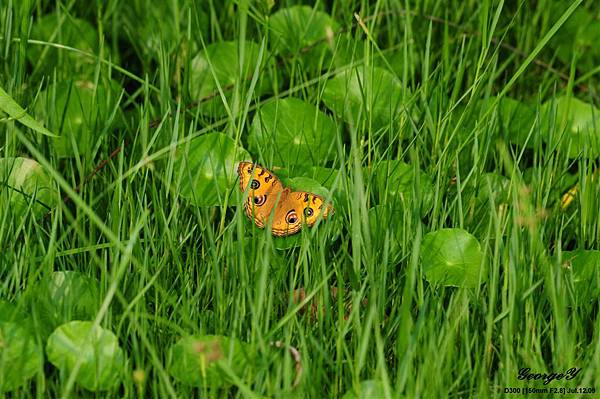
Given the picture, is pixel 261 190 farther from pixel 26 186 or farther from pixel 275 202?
pixel 26 186

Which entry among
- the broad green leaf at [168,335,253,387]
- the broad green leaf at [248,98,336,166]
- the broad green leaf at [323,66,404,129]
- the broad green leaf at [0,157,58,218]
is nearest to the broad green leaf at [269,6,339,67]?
the broad green leaf at [323,66,404,129]

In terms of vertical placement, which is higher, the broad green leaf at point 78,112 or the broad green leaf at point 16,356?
the broad green leaf at point 78,112

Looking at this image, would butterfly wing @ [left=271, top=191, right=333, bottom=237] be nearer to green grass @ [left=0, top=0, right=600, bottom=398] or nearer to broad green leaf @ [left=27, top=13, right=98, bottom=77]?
green grass @ [left=0, top=0, right=600, bottom=398]

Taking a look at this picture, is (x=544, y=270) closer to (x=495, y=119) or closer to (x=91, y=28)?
(x=495, y=119)

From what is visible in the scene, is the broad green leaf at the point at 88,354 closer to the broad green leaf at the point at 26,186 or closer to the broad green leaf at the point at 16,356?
the broad green leaf at the point at 16,356

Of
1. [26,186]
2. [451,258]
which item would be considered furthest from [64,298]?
[451,258]

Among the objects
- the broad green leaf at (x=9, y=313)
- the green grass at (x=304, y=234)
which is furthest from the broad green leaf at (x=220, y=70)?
the broad green leaf at (x=9, y=313)
